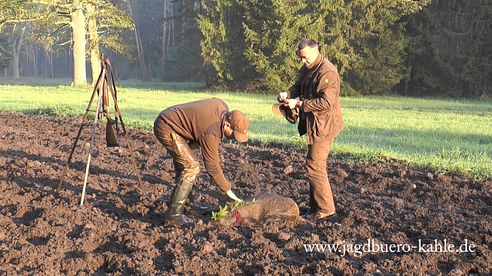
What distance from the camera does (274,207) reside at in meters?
6.14

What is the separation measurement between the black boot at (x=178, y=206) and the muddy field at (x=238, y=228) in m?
0.16

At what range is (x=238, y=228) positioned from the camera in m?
5.86

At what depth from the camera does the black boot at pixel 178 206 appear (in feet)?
19.4

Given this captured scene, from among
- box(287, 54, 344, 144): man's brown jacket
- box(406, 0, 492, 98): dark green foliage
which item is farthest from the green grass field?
box(406, 0, 492, 98): dark green foliage

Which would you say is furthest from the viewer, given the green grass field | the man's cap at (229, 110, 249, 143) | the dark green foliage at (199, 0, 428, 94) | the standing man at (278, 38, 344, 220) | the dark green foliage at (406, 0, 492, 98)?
the dark green foliage at (406, 0, 492, 98)

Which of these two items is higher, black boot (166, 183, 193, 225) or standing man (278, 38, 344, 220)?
standing man (278, 38, 344, 220)

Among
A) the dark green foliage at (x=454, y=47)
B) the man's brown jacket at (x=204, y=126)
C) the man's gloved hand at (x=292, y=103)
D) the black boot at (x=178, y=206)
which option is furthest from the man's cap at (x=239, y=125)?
the dark green foliage at (x=454, y=47)

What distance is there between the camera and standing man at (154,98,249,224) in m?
5.43

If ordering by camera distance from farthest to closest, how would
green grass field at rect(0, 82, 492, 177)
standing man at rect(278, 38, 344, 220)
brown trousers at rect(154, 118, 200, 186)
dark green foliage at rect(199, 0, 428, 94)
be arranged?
1. dark green foliage at rect(199, 0, 428, 94)
2. green grass field at rect(0, 82, 492, 177)
3. standing man at rect(278, 38, 344, 220)
4. brown trousers at rect(154, 118, 200, 186)

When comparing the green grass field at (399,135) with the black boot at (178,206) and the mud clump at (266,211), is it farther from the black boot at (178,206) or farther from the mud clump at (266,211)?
the black boot at (178,206)

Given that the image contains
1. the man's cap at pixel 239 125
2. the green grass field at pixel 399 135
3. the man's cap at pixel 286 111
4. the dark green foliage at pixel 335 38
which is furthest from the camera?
the dark green foliage at pixel 335 38

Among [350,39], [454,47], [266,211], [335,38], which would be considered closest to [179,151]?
[266,211]

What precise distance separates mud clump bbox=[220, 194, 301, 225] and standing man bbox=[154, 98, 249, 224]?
0.34 m

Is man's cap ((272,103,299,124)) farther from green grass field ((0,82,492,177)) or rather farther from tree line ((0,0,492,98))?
tree line ((0,0,492,98))
